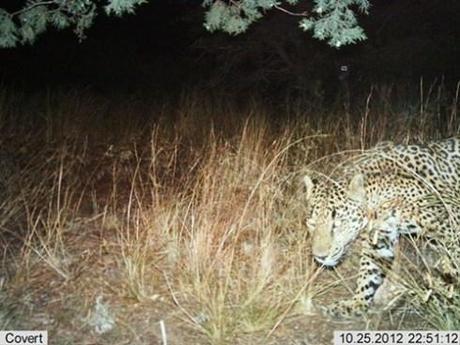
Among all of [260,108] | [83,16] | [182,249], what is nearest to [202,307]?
[182,249]

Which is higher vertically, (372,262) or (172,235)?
(172,235)

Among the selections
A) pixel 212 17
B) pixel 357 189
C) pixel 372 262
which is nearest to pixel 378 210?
pixel 357 189

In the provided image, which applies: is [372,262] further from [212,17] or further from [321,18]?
[212,17]

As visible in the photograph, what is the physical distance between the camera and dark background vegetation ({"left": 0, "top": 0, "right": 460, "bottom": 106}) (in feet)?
17.0

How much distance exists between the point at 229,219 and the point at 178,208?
0.22 metres

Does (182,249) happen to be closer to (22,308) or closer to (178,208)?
(178,208)

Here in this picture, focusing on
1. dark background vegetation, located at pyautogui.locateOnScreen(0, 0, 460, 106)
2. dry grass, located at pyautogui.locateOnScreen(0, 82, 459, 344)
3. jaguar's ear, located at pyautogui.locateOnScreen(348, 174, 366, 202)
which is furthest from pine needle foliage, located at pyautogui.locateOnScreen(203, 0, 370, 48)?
dark background vegetation, located at pyautogui.locateOnScreen(0, 0, 460, 106)

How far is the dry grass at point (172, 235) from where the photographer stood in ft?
8.30

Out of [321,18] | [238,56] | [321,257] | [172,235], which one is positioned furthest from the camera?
[238,56]

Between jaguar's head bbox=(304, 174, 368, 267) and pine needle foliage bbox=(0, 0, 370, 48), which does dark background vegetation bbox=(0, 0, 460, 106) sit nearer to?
pine needle foliage bbox=(0, 0, 370, 48)

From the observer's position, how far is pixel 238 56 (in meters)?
5.61

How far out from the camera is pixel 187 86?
6.36m

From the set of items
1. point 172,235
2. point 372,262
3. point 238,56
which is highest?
point 238,56

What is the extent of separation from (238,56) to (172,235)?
2.91m
